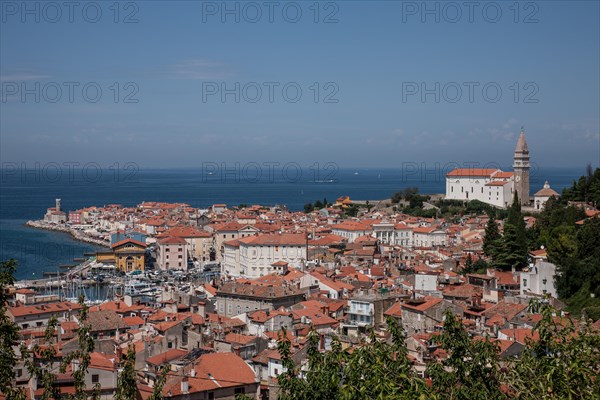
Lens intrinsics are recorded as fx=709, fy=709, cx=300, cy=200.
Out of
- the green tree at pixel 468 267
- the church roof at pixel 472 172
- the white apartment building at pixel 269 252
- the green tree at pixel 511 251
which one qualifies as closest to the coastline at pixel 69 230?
the white apartment building at pixel 269 252

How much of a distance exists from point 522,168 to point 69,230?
1389 inches

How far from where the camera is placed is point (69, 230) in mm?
57156

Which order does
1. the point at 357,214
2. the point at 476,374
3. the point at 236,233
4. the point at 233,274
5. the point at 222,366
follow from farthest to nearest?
the point at 357,214 → the point at 236,233 → the point at 233,274 → the point at 222,366 → the point at 476,374

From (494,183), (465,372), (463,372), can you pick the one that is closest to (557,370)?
(463,372)

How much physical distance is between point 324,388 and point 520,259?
690 inches

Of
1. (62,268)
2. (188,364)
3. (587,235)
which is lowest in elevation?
(62,268)

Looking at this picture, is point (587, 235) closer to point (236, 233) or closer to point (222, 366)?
point (222, 366)

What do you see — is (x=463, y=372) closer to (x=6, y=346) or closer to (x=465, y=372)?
(x=465, y=372)

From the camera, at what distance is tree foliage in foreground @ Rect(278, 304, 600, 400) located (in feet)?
14.7

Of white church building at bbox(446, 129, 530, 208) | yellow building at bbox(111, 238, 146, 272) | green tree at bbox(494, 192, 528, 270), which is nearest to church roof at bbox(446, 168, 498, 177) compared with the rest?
white church building at bbox(446, 129, 530, 208)

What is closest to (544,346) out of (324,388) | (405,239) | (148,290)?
(324,388)

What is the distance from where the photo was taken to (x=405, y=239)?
124 ft

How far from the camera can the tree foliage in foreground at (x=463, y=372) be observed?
449cm

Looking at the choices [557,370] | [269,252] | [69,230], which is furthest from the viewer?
[69,230]
